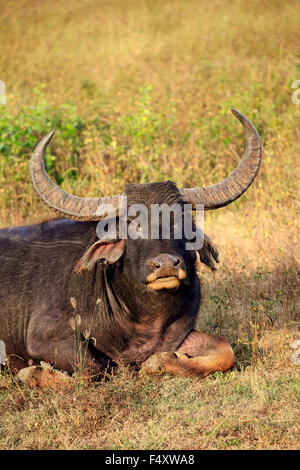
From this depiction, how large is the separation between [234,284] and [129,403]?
2636 millimetres

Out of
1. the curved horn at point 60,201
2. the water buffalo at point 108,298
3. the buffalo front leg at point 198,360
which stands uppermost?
the curved horn at point 60,201

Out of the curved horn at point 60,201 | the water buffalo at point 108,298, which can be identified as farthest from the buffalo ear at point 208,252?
the curved horn at point 60,201

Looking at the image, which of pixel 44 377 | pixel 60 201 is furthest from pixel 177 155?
pixel 44 377

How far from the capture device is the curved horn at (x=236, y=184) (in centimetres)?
494

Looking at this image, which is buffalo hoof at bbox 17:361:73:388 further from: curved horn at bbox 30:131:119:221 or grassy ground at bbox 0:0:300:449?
curved horn at bbox 30:131:119:221

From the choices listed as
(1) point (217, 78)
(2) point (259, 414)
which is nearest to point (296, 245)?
(2) point (259, 414)

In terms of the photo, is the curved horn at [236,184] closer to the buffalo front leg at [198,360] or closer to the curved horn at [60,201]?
the curved horn at [60,201]

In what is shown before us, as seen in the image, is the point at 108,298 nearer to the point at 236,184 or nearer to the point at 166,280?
the point at 166,280

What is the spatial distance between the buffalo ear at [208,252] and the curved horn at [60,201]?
29.6 inches

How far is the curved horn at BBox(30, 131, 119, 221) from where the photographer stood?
480cm

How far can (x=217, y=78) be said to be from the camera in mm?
12445

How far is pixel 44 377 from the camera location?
480cm

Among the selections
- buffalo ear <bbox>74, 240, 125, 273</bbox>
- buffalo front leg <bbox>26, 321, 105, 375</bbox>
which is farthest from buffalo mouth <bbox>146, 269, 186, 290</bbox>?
buffalo front leg <bbox>26, 321, 105, 375</bbox>
